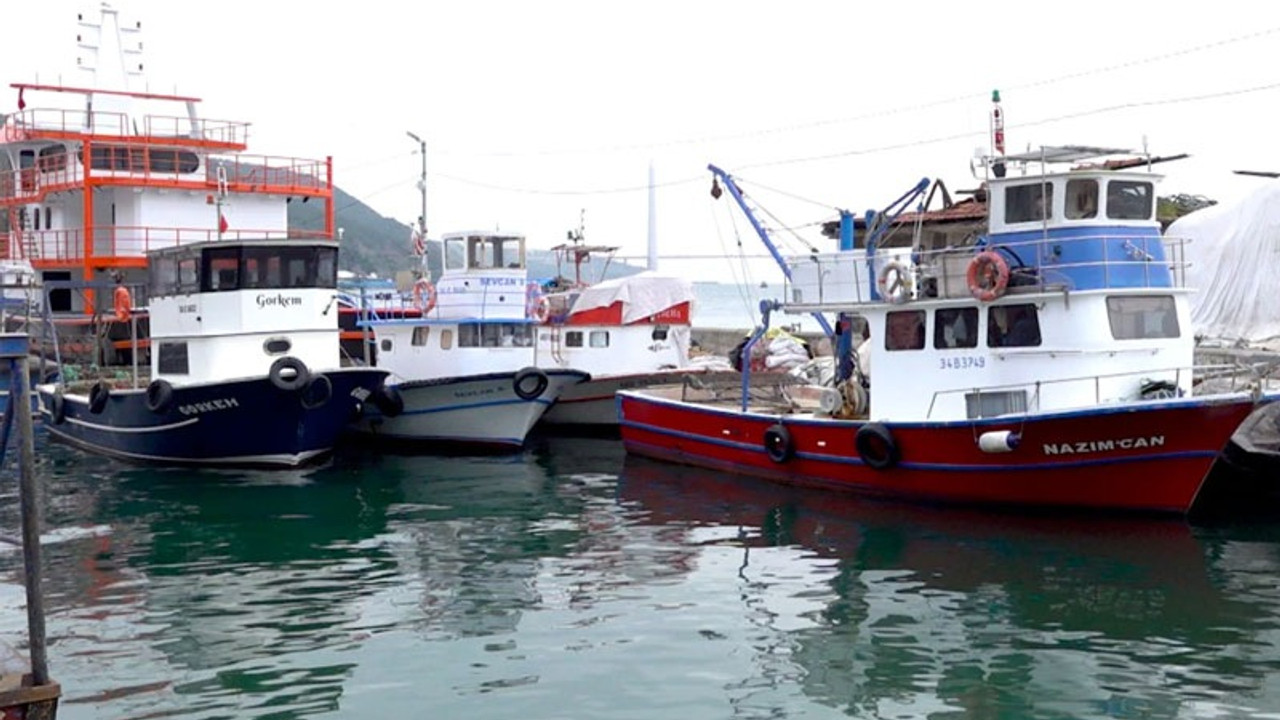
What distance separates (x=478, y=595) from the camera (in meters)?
13.7

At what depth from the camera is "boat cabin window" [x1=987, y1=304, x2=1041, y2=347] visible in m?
17.6

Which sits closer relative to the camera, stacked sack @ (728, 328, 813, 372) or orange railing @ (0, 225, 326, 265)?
stacked sack @ (728, 328, 813, 372)

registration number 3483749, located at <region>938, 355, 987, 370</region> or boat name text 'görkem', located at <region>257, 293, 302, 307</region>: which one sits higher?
boat name text 'görkem', located at <region>257, 293, 302, 307</region>

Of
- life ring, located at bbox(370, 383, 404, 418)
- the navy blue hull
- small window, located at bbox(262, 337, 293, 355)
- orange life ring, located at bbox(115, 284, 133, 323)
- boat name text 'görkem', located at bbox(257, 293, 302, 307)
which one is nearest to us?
the navy blue hull

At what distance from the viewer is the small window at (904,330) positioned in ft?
62.0

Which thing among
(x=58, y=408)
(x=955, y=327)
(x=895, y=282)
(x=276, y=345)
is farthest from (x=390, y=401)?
(x=955, y=327)

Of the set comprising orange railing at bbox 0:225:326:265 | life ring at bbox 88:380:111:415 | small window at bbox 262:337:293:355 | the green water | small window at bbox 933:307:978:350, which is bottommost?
the green water

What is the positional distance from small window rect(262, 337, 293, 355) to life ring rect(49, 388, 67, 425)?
6.27 m

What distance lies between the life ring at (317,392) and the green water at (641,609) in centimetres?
271

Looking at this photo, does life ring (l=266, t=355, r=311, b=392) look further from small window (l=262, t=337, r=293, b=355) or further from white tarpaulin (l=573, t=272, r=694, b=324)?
white tarpaulin (l=573, t=272, r=694, b=324)

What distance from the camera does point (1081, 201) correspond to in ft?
58.3

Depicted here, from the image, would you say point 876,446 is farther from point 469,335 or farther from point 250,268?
point 250,268

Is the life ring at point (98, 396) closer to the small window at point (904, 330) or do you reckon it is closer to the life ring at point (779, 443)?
the life ring at point (779, 443)

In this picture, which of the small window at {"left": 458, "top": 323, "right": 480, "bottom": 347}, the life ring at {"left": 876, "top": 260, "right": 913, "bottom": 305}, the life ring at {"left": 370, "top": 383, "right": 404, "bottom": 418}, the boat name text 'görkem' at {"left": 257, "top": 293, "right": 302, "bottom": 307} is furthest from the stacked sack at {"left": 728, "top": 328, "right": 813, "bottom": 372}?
the life ring at {"left": 876, "top": 260, "right": 913, "bottom": 305}
